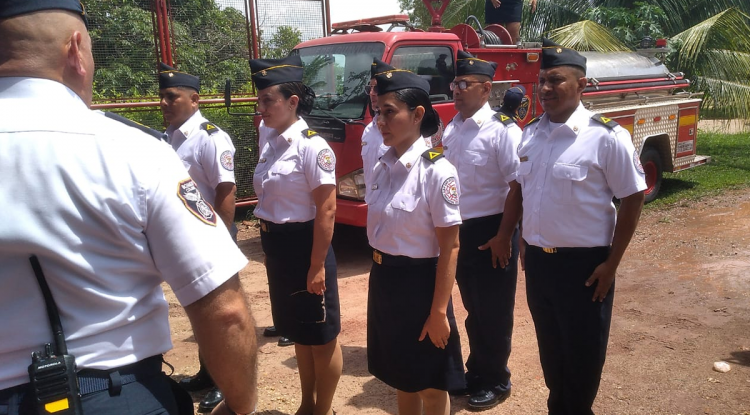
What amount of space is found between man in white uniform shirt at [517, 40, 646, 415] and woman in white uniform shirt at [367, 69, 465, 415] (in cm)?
56

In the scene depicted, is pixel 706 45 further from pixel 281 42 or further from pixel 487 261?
pixel 487 261

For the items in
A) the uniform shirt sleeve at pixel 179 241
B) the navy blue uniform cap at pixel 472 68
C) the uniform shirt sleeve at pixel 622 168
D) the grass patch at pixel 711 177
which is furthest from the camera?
the grass patch at pixel 711 177

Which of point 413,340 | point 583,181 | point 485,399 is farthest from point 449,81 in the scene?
point 413,340

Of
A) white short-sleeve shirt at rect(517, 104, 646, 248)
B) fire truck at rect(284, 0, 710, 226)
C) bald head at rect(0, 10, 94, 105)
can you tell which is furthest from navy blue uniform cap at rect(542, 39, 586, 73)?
fire truck at rect(284, 0, 710, 226)

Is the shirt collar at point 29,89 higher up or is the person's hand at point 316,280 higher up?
the shirt collar at point 29,89

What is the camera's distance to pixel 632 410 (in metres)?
3.47

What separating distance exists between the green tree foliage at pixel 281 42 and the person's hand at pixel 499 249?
5.09m

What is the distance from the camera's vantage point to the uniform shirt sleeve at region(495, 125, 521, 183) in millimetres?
3646

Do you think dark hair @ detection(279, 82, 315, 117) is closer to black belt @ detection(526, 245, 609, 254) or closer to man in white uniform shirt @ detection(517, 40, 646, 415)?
man in white uniform shirt @ detection(517, 40, 646, 415)

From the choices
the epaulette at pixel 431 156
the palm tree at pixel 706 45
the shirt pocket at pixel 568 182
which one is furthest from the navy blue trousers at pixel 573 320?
the palm tree at pixel 706 45

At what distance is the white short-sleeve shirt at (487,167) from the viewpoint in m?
3.67

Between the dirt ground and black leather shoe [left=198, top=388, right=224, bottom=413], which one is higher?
black leather shoe [left=198, top=388, right=224, bottom=413]

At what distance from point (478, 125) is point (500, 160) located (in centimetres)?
28

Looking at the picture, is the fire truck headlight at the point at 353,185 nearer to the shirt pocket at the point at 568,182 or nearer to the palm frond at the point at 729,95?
the shirt pocket at the point at 568,182
